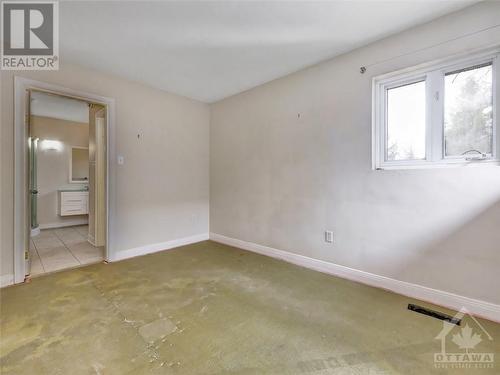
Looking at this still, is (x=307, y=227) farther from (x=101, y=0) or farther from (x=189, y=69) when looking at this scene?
(x=101, y=0)

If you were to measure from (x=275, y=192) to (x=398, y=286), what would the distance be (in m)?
1.75

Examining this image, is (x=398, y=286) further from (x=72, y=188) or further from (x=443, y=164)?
(x=72, y=188)

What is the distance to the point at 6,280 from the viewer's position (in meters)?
2.39

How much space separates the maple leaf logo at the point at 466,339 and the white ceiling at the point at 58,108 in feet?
17.8

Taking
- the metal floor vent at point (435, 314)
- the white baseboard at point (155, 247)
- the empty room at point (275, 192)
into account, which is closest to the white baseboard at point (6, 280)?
the empty room at point (275, 192)

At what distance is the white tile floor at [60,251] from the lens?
2947 mm

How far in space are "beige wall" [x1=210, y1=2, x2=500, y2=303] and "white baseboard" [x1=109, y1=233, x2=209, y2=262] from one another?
624mm

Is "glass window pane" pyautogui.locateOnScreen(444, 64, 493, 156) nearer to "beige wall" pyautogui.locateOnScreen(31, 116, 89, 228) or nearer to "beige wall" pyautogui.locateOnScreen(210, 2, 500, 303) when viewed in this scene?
"beige wall" pyautogui.locateOnScreen(210, 2, 500, 303)

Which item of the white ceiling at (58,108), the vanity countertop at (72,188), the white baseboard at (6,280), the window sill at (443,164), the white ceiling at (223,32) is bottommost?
the white baseboard at (6,280)

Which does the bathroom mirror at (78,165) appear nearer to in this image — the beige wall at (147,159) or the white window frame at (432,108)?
the beige wall at (147,159)

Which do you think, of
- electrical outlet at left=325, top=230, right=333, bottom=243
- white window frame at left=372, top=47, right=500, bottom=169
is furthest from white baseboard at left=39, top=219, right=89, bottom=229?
white window frame at left=372, top=47, right=500, bottom=169

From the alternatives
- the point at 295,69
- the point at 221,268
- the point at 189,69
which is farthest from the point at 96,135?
the point at 295,69

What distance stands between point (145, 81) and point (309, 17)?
240cm

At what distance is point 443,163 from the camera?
2.05 meters
